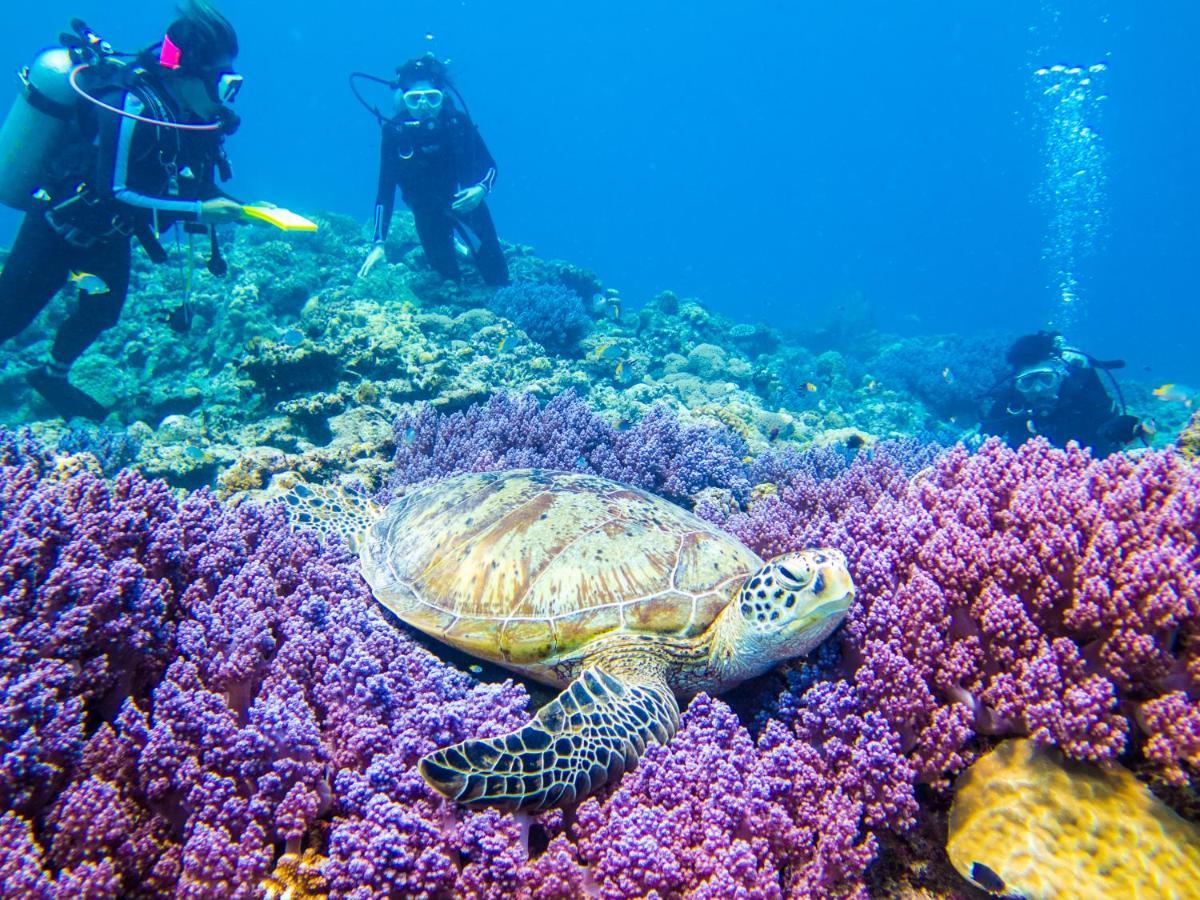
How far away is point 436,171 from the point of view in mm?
10719

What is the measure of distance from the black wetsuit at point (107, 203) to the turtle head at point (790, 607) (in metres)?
6.84

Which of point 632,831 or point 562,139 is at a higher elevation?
point 562,139

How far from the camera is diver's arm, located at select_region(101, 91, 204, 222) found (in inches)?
222

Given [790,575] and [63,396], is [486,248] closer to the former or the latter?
[63,396]

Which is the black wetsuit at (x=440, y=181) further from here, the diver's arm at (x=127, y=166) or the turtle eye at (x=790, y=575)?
the turtle eye at (x=790, y=575)

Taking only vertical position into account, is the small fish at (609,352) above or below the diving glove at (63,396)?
above

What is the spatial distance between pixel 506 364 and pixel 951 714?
260 inches

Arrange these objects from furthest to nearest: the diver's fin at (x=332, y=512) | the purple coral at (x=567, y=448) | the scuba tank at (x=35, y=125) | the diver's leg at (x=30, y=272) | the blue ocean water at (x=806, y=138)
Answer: the blue ocean water at (x=806, y=138) → the diver's leg at (x=30, y=272) → the scuba tank at (x=35, y=125) → the purple coral at (x=567, y=448) → the diver's fin at (x=332, y=512)

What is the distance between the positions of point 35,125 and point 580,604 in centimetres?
824

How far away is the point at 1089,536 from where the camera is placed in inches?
82.5

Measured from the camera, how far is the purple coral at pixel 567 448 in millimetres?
4613

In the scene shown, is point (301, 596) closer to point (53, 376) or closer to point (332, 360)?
point (332, 360)

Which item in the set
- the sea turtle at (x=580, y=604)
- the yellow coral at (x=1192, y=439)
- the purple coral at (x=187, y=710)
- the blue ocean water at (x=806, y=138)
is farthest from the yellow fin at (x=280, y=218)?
the blue ocean water at (x=806, y=138)

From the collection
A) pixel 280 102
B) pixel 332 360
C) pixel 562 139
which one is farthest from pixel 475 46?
pixel 332 360
